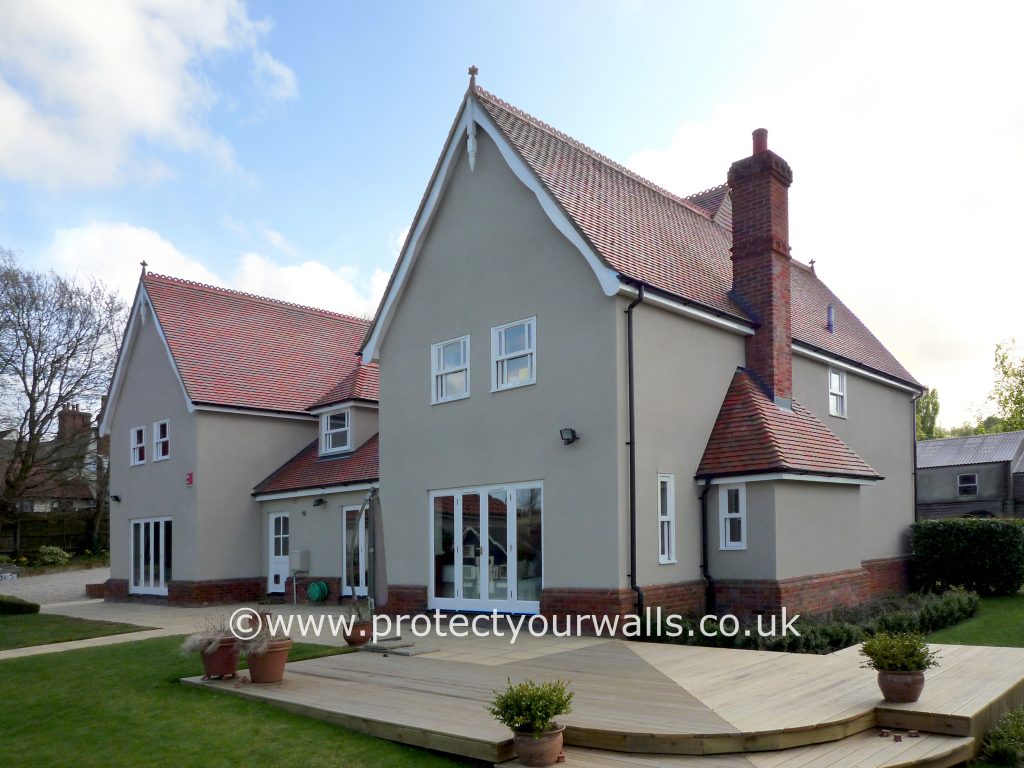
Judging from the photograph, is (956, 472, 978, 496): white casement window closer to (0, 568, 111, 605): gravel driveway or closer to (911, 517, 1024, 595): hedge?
(911, 517, 1024, 595): hedge

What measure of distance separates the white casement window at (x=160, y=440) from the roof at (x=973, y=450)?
3387 cm

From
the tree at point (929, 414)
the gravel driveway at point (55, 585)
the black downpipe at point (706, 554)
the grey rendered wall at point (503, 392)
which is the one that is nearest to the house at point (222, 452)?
the gravel driveway at point (55, 585)

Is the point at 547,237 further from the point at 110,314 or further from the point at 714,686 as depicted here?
the point at 110,314

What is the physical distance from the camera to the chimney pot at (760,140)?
1778 cm

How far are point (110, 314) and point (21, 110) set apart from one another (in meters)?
28.7

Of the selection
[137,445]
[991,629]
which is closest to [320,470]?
[137,445]

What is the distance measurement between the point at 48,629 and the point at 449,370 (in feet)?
30.8

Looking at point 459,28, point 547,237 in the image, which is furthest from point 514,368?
point 459,28

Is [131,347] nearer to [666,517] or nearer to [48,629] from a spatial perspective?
[48,629]

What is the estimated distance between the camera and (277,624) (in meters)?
12.0

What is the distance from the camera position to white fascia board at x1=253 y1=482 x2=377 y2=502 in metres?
21.0

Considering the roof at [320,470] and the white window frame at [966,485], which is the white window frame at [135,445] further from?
the white window frame at [966,485]

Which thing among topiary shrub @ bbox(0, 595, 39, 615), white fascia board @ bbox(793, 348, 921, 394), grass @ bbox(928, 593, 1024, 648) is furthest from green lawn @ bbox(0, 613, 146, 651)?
grass @ bbox(928, 593, 1024, 648)

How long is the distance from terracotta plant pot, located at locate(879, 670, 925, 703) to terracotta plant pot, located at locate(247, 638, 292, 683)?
6.73 m
